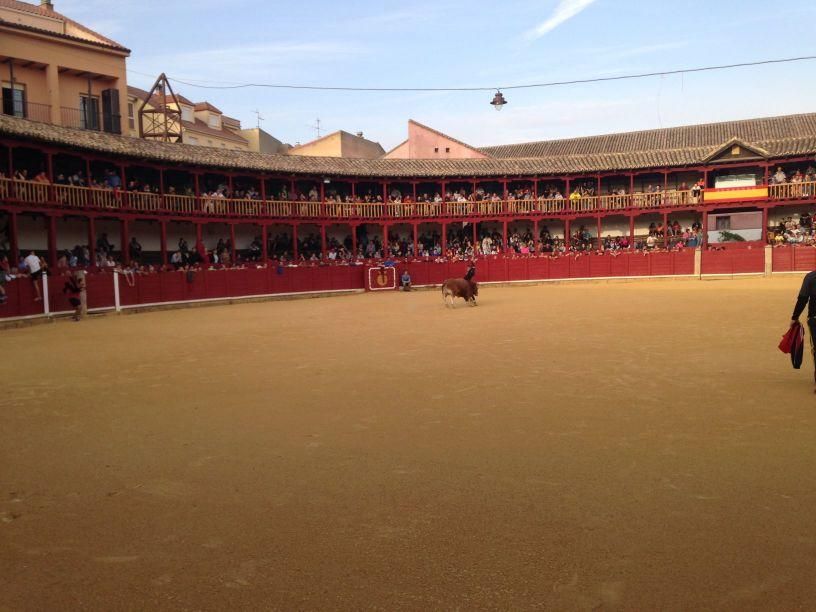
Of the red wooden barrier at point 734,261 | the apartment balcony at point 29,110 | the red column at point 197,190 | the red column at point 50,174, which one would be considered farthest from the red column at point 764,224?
the apartment balcony at point 29,110

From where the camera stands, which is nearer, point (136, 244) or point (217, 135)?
point (136, 244)

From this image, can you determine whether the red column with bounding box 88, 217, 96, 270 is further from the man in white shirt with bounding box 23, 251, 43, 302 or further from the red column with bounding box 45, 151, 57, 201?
the man in white shirt with bounding box 23, 251, 43, 302

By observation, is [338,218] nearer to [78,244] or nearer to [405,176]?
[405,176]

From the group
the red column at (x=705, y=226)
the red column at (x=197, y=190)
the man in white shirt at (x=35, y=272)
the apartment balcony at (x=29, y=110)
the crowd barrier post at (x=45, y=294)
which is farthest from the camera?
the red column at (x=705, y=226)

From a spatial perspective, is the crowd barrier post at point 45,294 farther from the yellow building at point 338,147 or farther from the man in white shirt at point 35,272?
the yellow building at point 338,147

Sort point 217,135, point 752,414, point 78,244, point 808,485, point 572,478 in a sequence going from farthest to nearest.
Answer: point 217,135 < point 78,244 < point 752,414 < point 572,478 < point 808,485

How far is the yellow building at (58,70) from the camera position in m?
27.4

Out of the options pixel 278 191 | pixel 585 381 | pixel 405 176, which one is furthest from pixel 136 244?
pixel 585 381

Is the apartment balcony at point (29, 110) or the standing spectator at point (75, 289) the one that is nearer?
the standing spectator at point (75, 289)

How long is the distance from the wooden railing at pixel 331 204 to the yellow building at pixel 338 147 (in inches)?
578

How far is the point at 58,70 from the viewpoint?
94.8 feet

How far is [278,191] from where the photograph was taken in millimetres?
31234

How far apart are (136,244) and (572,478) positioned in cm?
2370

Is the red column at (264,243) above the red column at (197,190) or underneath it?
underneath
